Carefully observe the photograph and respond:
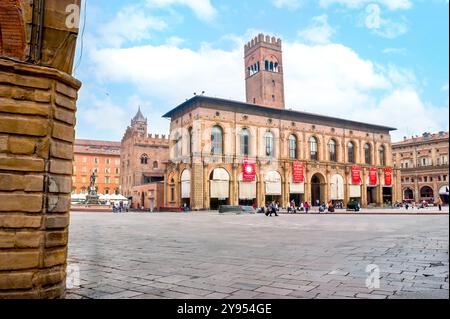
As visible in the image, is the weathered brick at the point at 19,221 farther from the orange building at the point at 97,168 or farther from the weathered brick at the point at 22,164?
the orange building at the point at 97,168

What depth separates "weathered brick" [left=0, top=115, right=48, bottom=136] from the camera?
3717 mm

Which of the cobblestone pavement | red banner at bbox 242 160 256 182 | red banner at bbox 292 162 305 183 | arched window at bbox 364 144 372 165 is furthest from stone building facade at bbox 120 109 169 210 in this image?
the cobblestone pavement

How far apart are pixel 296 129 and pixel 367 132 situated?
1392 cm

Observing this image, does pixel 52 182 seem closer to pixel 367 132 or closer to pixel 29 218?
pixel 29 218

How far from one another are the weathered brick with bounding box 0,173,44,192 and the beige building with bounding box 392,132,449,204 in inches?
2842

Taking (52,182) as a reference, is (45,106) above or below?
above

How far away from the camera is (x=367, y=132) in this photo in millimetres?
55062

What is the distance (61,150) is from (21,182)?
563mm

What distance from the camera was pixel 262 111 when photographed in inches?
1770

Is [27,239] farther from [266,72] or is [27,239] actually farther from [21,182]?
[266,72]

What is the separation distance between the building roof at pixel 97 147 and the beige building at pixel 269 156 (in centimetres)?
4180

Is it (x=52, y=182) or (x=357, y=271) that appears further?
(x=357, y=271)
